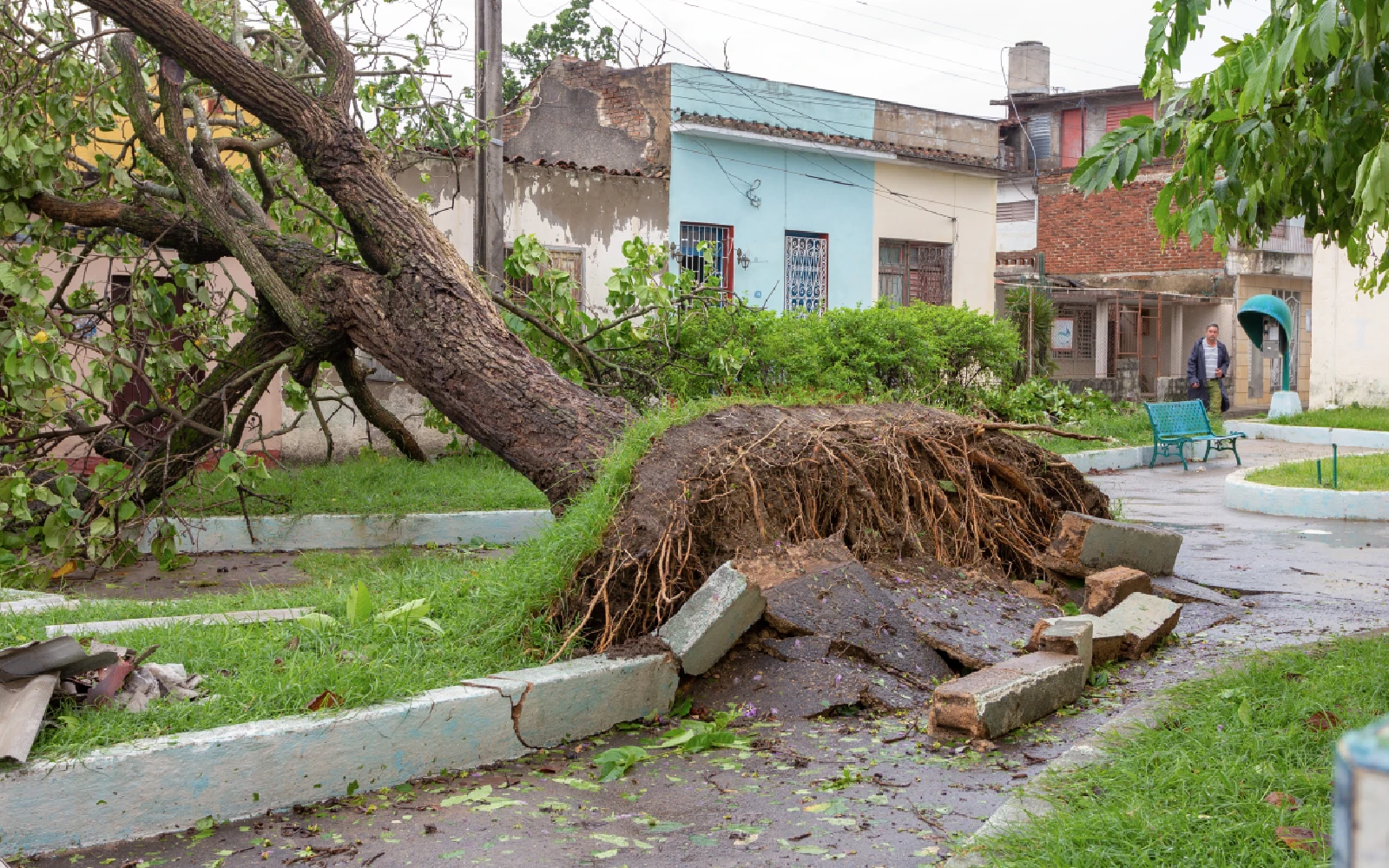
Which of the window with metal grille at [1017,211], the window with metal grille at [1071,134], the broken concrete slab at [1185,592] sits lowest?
the broken concrete slab at [1185,592]

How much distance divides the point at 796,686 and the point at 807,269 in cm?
1635

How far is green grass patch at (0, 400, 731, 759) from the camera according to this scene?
394 centimetres

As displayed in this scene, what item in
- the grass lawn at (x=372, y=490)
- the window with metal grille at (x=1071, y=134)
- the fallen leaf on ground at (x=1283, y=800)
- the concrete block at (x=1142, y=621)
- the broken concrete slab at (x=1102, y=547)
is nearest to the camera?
the fallen leaf on ground at (x=1283, y=800)

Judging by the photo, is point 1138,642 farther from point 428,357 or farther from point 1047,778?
point 428,357

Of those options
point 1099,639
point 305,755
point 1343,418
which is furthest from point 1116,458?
point 305,755

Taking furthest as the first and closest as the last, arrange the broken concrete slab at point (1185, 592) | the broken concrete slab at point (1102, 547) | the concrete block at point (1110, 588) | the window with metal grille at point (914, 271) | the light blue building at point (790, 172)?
the window with metal grille at point (914, 271), the light blue building at point (790, 172), the broken concrete slab at point (1102, 547), the broken concrete slab at point (1185, 592), the concrete block at point (1110, 588)

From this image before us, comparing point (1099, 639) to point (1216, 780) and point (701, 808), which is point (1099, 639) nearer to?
point (1216, 780)

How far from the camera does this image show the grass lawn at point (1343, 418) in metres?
19.9

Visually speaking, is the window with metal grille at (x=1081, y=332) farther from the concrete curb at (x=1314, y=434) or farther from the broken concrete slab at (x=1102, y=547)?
the broken concrete slab at (x=1102, y=547)

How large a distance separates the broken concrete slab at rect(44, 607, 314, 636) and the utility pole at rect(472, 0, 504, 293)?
6878 millimetres

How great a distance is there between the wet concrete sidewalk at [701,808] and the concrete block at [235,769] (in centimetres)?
6

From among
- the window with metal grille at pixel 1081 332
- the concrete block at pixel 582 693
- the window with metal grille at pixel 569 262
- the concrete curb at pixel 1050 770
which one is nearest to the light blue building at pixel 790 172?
the window with metal grille at pixel 569 262

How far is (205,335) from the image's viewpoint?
903 centimetres

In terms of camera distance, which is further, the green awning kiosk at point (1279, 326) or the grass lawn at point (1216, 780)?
the green awning kiosk at point (1279, 326)
